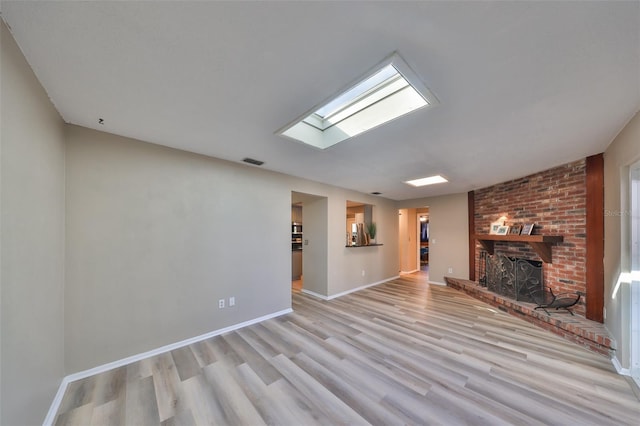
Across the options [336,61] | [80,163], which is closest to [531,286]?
[336,61]

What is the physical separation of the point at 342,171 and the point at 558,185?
3.39 metres

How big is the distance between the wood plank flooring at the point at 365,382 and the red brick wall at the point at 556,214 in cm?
102

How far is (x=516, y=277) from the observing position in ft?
13.3

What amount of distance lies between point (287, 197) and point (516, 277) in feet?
14.1

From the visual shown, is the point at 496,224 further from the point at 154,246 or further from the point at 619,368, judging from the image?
the point at 154,246

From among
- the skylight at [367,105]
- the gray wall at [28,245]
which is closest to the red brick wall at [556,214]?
the skylight at [367,105]

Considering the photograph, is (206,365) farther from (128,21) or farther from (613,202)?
(613,202)

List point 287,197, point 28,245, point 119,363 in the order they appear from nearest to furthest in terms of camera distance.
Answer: point 28,245 < point 119,363 < point 287,197

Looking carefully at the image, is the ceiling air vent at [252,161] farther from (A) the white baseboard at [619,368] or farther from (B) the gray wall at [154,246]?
(A) the white baseboard at [619,368]

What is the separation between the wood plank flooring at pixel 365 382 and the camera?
1.75 metres

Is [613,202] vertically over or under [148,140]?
→ under

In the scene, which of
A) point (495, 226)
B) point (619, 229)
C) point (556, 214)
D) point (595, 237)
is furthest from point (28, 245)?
point (495, 226)

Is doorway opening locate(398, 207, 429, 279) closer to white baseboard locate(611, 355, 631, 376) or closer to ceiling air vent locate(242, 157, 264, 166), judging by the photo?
white baseboard locate(611, 355, 631, 376)

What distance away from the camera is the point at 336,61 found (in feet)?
4.45
